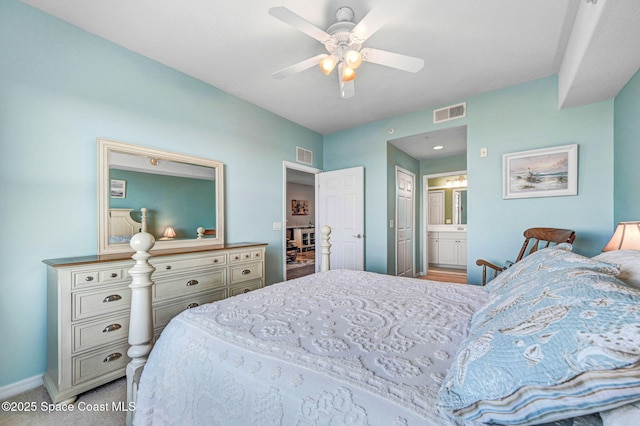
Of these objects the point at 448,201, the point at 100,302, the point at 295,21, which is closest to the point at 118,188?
the point at 100,302

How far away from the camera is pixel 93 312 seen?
73.2 inches

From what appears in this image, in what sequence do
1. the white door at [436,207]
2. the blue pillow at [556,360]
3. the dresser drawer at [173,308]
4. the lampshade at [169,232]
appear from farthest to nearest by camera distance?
the white door at [436,207] < the lampshade at [169,232] < the dresser drawer at [173,308] < the blue pillow at [556,360]

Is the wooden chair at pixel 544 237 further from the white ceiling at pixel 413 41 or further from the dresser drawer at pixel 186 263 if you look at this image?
the dresser drawer at pixel 186 263

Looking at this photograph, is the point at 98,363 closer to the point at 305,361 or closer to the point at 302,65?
the point at 305,361

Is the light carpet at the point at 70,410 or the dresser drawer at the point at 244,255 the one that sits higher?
the dresser drawer at the point at 244,255

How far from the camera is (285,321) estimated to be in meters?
1.21

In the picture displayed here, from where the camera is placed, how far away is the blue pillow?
0.48 meters

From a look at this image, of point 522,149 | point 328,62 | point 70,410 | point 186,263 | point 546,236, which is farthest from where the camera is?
point 522,149

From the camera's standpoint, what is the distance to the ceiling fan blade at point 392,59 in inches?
76.0

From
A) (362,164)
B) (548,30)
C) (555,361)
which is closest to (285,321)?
(555,361)

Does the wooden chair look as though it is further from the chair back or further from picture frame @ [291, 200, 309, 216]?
picture frame @ [291, 200, 309, 216]

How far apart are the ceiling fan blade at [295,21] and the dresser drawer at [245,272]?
2.20m

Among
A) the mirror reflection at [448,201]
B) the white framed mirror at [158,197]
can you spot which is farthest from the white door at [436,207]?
the white framed mirror at [158,197]

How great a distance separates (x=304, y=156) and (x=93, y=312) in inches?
127
